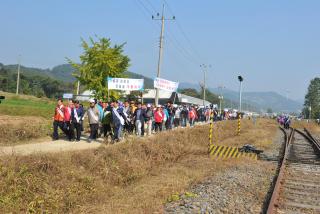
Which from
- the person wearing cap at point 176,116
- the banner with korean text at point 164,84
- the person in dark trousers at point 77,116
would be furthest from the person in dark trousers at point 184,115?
the person in dark trousers at point 77,116

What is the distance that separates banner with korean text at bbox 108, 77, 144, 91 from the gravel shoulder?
31.8 feet

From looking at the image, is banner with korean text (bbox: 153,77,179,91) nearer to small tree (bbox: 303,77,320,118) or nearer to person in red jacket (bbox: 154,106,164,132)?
person in red jacket (bbox: 154,106,164,132)

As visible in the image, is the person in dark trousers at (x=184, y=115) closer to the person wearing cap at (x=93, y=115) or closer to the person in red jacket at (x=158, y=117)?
the person in red jacket at (x=158, y=117)

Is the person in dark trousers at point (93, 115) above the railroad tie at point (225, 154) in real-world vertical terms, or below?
above

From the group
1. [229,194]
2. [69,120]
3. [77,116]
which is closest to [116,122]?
[77,116]

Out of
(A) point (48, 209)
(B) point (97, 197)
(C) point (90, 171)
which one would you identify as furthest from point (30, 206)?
(C) point (90, 171)

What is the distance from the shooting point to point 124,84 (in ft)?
73.5

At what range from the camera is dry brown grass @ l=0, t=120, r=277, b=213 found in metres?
8.13

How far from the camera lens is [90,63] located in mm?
37781

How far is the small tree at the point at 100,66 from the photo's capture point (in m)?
37.0

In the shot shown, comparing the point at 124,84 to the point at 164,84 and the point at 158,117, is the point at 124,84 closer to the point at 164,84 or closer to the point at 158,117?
the point at 158,117

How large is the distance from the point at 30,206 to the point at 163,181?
160 inches

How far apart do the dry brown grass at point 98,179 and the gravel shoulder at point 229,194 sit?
375 mm

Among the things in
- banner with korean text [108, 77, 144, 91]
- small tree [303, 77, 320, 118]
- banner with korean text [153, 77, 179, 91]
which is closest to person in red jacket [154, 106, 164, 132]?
banner with korean text [108, 77, 144, 91]
